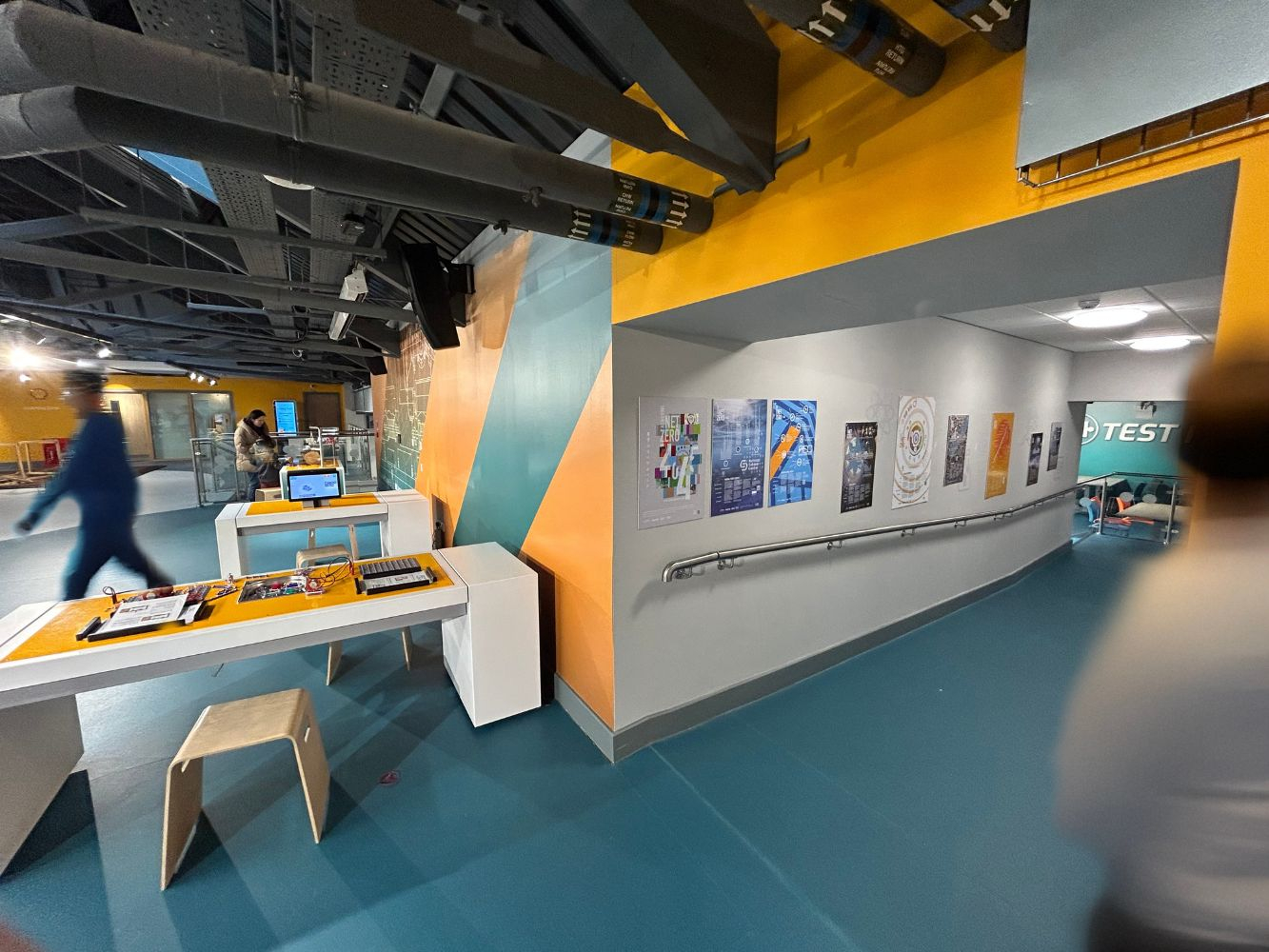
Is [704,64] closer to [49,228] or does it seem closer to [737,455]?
[737,455]

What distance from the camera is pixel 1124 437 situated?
792cm

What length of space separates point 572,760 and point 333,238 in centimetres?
365

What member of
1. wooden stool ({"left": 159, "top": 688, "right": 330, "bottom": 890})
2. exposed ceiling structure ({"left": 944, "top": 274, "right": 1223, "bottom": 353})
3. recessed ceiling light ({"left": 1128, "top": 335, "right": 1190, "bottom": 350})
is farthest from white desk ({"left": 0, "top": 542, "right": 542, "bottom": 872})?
recessed ceiling light ({"left": 1128, "top": 335, "right": 1190, "bottom": 350})

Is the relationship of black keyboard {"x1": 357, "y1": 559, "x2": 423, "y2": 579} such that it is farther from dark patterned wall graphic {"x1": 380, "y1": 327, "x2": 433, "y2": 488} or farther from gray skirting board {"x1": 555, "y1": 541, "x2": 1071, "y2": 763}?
dark patterned wall graphic {"x1": 380, "y1": 327, "x2": 433, "y2": 488}

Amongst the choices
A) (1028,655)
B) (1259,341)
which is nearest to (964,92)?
(1259,341)

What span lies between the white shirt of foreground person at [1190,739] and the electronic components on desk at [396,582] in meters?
2.61

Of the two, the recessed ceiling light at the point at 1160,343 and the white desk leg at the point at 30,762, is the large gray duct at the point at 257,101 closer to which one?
the white desk leg at the point at 30,762

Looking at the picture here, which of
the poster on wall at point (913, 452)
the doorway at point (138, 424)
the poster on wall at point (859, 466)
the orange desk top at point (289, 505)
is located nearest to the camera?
the poster on wall at point (859, 466)

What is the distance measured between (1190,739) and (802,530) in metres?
2.46

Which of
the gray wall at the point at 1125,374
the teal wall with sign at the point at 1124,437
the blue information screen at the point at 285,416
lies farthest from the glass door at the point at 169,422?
the teal wall with sign at the point at 1124,437

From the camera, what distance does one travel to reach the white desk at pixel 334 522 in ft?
12.8

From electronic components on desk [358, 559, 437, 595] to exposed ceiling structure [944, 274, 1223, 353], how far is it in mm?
3296

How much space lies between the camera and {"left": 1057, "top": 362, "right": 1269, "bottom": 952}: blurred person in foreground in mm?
651

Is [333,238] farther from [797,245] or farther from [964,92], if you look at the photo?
[964,92]
